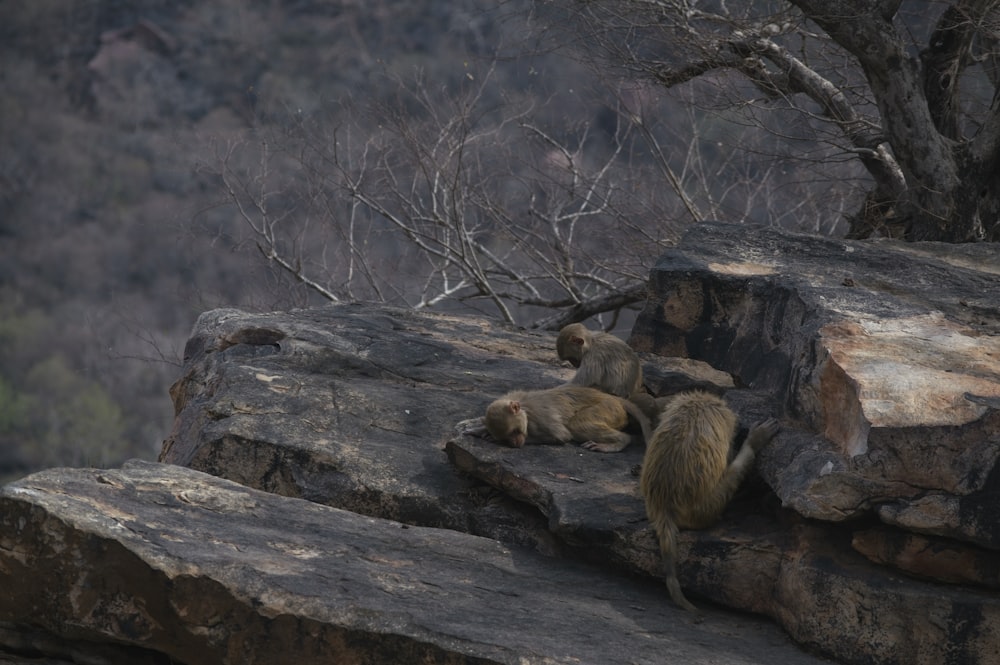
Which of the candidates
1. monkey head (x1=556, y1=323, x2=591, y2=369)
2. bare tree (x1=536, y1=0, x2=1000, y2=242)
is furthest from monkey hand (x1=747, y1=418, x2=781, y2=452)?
bare tree (x1=536, y1=0, x2=1000, y2=242)

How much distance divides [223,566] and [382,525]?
1.12m

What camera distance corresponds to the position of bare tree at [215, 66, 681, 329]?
11.4 m

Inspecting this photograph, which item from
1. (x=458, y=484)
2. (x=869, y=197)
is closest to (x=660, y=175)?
(x=869, y=197)

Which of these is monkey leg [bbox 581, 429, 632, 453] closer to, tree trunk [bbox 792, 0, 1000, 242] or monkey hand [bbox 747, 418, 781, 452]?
monkey hand [bbox 747, 418, 781, 452]

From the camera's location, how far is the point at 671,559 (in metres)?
5.13

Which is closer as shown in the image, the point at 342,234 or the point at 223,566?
the point at 223,566

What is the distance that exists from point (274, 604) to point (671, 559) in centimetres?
179

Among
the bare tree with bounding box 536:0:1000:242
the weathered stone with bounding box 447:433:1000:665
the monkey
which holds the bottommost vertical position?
the weathered stone with bounding box 447:433:1000:665

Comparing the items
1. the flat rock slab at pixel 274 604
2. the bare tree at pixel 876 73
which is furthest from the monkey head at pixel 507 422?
the bare tree at pixel 876 73

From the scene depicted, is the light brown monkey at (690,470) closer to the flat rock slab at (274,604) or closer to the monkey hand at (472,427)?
the flat rock slab at (274,604)

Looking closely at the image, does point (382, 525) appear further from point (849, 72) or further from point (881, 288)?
point (849, 72)

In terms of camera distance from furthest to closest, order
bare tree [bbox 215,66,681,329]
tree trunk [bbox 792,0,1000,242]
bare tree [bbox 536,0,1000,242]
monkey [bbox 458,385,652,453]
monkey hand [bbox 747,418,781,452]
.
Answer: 1. bare tree [bbox 215,66,681,329]
2. bare tree [bbox 536,0,1000,242]
3. tree trunk [bbox 792,0,1000,242]
4. monkey [bbox 458,385,652,453]
5. monkey hand [bbox 747,418,781,452]

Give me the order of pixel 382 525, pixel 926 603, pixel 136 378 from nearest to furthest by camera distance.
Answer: pixel 926 603 < pixel 382 525 < pixel 136 378

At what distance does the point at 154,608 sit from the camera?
466cm
